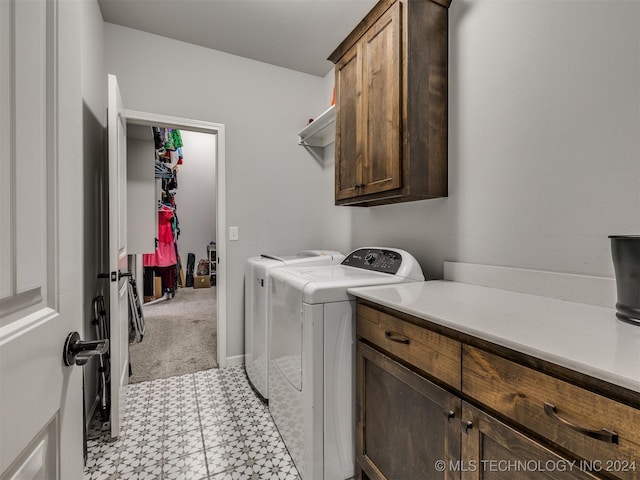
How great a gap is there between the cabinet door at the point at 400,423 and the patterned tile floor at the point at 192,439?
470mm

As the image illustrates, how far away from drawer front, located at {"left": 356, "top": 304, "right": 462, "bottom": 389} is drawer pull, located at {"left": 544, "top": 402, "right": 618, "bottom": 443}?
0.79 feet

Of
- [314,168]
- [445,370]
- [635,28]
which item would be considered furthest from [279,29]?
[445,370]

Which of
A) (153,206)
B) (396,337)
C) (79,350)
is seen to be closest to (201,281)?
A: (153,206)

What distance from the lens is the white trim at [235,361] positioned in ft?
8.61

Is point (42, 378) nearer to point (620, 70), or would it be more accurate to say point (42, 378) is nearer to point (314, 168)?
point (620, 70)

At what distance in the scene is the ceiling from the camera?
80.5 inches

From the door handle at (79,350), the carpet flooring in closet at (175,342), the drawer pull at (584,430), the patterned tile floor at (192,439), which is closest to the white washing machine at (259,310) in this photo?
the patterned tile floor at (192,439)

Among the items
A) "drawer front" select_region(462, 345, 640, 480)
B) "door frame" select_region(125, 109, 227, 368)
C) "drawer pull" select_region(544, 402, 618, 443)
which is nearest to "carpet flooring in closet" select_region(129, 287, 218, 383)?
"door frame" select_region(125, 109, 227, 368)

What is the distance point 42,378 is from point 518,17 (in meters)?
1.97

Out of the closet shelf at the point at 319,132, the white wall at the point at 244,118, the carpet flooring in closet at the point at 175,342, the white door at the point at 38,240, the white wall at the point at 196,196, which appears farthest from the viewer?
the white wall at the point at 196,196

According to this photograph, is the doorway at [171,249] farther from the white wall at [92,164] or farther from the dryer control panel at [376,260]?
the dryer control panel at [376,260]

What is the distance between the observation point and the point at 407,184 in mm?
1558

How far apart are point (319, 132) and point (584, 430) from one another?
2.57 meters

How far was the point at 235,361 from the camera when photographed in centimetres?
265
